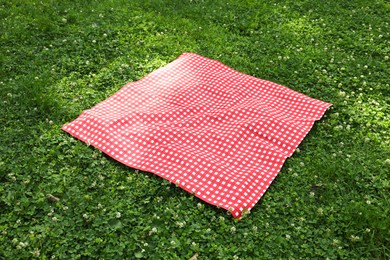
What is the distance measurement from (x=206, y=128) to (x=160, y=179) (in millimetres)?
1222

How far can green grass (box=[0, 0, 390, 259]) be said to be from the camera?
4840mm

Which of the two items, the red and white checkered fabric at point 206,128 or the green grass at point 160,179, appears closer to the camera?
the green grass at point 160,179

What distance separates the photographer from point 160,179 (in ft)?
18.1

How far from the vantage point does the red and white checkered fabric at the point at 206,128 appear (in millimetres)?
5535

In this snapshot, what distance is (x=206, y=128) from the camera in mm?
6406

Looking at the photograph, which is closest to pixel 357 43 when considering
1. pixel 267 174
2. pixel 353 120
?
pixel 353 120

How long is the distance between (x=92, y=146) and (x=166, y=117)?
44.9 inches

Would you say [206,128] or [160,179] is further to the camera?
[206,128]

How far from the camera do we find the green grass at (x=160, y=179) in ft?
15.9

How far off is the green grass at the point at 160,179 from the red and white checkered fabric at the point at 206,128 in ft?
0.55

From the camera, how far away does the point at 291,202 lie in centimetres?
535

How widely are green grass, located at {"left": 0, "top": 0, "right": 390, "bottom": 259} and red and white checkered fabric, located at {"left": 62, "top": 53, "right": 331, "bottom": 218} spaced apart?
0.55 feet

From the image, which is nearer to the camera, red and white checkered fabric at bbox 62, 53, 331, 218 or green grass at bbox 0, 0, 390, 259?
green grass at bbox 0, 0, 390, 259

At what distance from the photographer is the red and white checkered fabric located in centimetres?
554
